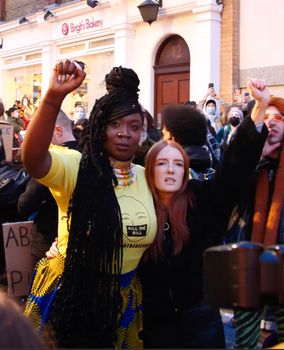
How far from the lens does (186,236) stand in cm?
248

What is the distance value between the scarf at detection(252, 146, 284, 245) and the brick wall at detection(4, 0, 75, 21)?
47.0 ft

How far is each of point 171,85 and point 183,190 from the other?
408 inches

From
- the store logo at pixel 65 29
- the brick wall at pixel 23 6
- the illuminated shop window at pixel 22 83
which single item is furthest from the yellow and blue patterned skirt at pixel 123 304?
the brick wall at pixel 23 6

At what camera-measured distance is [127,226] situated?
236 cm

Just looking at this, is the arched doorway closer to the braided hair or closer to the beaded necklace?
the beaded necklace

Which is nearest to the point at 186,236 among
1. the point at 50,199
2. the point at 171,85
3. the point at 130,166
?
the point at 130,166

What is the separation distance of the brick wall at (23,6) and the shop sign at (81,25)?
3.40 feet

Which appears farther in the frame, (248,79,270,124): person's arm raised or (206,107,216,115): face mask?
(206,107,216,115): face mask

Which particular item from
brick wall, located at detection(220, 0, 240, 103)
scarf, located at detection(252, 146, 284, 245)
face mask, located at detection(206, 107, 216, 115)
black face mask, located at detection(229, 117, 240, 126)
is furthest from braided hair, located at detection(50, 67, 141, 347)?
brick wall, located at detection(220, 0, 240, 103)

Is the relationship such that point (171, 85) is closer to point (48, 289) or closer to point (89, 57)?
point (89, 57)

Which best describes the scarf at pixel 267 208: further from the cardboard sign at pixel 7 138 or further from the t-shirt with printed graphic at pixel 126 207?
the cardboard sign at pixel 7 138

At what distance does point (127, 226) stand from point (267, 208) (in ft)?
3.13

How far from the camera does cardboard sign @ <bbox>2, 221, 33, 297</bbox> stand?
310 cm

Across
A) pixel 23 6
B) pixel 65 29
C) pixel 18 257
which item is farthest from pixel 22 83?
pixel 18 257
